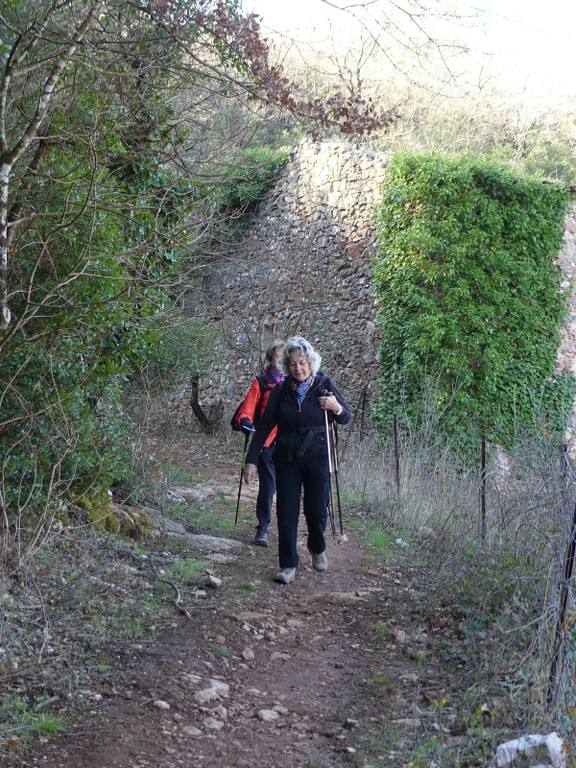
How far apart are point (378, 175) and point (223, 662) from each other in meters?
11.4

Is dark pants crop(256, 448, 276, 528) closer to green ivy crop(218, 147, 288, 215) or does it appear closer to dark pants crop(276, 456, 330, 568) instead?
dark pants crop(276, 456, 330, 568)

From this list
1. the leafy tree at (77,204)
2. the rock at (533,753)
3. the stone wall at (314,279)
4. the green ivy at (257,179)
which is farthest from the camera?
the green ivy at (257,179)

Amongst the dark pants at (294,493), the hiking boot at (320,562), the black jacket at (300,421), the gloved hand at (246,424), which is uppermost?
the black jacket at (300,421)

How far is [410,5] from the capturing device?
5.23 m

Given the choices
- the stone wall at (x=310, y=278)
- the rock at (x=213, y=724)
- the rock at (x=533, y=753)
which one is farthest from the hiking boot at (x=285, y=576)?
the stone wall at (x=310, y=278)

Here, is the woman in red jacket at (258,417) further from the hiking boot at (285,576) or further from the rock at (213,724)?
the rock at (213,724)

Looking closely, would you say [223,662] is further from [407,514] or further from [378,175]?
[378,175]

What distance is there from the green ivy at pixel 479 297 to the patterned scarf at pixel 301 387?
7.02 metres

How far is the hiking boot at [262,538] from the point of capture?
302 inches

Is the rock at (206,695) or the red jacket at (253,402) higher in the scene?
the red jacket at (253,402)

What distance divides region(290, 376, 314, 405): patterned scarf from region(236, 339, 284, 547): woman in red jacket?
125cm

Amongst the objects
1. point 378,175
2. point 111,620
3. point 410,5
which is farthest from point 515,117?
point 111,620

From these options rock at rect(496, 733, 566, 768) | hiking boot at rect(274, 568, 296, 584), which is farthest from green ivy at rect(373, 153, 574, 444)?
rock at rect(496, 733, 566, 768)

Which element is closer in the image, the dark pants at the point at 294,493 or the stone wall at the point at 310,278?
the dark pants at the point at 294,493
